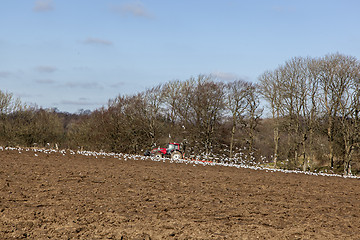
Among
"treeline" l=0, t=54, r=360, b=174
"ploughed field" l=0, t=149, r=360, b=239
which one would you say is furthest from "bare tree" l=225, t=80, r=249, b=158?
"ploughed field" l=0, t=149, r=360, b=239

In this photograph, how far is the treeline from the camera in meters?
30.9

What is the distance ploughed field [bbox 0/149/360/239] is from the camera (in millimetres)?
7391

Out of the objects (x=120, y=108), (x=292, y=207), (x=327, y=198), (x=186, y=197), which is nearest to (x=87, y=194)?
(x=186, y=197)

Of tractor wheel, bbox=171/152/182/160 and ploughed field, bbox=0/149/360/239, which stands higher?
tractor wheel, bbox=171/152/182/160

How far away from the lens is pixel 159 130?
3722 centimetres

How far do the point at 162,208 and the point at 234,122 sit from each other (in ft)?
96.2

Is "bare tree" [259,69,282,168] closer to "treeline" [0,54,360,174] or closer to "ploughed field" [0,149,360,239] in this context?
"treeline" [0,54,360,174]

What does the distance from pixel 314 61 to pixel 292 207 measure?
23.9m

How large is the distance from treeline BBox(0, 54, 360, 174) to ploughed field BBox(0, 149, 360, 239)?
17.4 meters

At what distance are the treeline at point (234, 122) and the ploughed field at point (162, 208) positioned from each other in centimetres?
1745

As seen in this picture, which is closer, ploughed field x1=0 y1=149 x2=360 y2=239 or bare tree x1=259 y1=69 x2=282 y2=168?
ploughed field x1=0 y1=149 x2=360 y2=239

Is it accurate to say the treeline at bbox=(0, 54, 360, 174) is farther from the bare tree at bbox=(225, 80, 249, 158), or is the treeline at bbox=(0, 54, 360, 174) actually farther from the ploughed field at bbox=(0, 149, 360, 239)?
the ploughed field at bbox=(0, 149, 360, 239)

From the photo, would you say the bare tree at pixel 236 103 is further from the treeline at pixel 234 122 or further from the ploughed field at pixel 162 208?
the ploughed field at pixel 162 208

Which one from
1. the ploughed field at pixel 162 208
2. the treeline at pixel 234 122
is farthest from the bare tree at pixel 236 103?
the ploughed field at pixel 162 208
